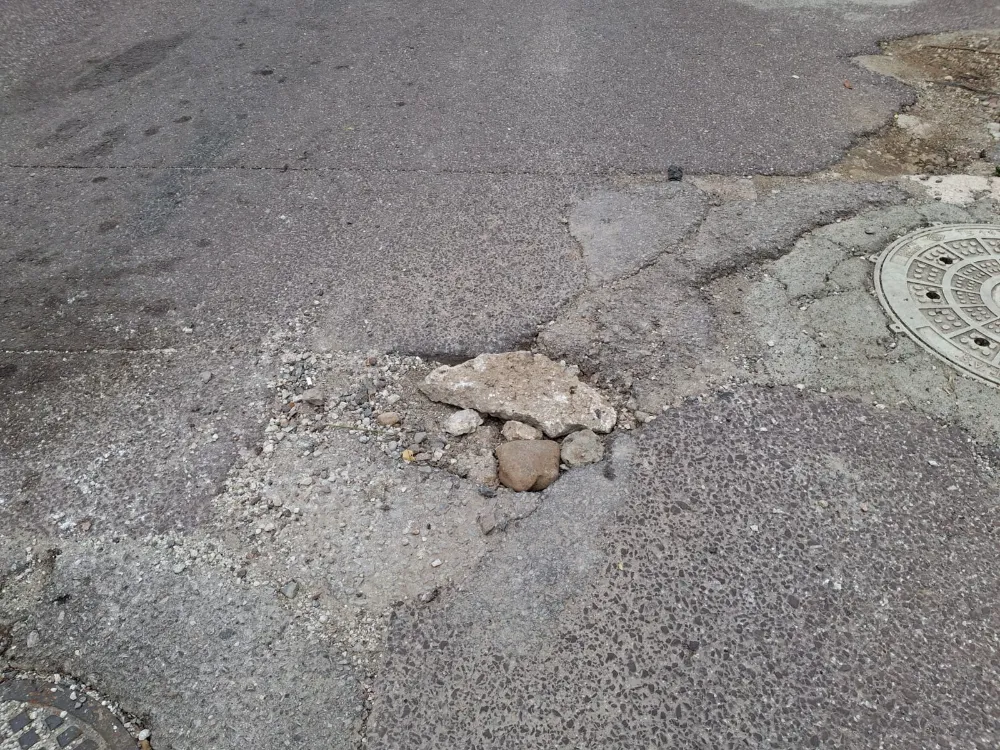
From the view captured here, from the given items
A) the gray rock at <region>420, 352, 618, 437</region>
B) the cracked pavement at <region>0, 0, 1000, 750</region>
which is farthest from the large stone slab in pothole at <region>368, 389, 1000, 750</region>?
the gray rock at <region>420, 352, 618, 437</region>

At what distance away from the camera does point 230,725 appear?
Result: 1.70 meters

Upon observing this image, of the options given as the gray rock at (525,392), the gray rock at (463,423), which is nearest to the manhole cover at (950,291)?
the gray rock at (525,392)

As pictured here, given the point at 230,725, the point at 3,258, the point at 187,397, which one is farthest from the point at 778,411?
the point at 3,258

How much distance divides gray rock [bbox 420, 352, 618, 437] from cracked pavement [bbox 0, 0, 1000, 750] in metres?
0.08

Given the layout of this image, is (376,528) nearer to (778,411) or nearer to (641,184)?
(778,411)

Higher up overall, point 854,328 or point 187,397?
point 187,397

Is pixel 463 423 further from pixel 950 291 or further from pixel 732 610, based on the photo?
pixel 950 291

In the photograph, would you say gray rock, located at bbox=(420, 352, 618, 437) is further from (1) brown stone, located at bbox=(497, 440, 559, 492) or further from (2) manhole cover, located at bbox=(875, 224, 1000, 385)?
(2) manhole cover, located at bbox=(875, 224, 1000, 385)

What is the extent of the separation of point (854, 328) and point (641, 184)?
53.0 inches

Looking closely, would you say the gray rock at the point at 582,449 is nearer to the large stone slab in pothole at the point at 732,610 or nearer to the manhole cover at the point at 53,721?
the large stone slab in pothole at the point at 732,610

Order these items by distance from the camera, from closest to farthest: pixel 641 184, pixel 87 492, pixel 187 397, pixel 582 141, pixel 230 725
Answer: pixel 230 725 < pixel 87 492 < pixel 187 397 < pixel 641 184 < pixel 582 141

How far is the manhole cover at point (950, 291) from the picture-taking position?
100 inches

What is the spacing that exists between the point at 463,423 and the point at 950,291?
81.5 inches

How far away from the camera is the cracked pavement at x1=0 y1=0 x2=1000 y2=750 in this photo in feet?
5.76
